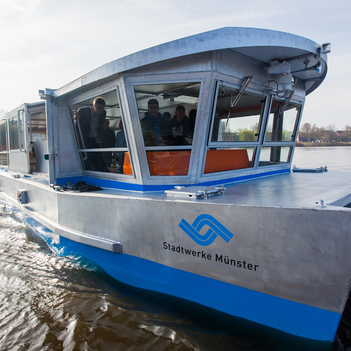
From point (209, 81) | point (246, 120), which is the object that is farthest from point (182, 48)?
point (246, 120)

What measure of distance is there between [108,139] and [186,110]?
1446mm

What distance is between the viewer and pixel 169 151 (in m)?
3.85

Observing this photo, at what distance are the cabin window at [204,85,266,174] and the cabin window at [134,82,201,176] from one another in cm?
32

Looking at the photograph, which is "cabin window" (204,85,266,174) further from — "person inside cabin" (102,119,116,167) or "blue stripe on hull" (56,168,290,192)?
"person inside cabin" (102,119,116,167)

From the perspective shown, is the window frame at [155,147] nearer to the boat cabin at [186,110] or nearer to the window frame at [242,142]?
the boat cabin at [186,110]

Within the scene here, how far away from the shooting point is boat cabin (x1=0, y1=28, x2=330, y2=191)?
3.54 m

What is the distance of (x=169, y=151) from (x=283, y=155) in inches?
114

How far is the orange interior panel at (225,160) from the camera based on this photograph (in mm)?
4066

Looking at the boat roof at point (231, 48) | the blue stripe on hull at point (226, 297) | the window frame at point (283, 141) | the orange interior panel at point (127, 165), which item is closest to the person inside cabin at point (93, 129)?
the boat roof at point (231, 48)

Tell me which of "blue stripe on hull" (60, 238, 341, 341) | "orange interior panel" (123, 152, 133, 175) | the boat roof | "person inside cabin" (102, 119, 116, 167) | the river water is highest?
the boat roof

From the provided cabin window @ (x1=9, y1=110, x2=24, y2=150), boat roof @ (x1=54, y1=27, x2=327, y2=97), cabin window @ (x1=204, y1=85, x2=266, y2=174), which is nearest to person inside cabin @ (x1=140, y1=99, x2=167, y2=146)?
boat roof @ (x1=54, y1=27, x2=327, y2=97)

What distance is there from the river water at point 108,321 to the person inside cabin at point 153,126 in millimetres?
1900

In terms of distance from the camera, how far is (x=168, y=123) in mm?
3801

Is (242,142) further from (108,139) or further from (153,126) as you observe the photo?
(108,139)
